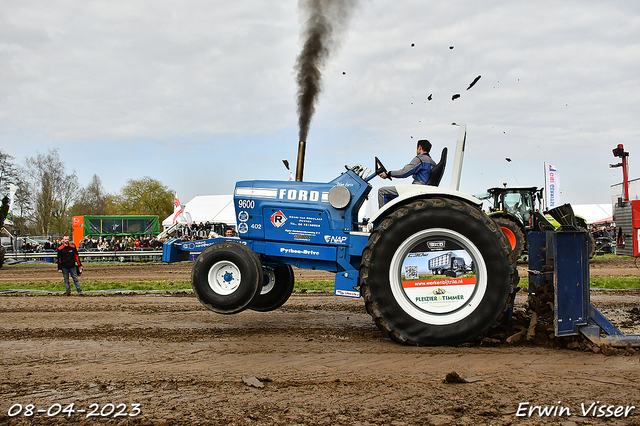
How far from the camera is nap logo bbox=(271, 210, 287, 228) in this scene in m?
5.12

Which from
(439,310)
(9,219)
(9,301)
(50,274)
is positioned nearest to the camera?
(439,310)

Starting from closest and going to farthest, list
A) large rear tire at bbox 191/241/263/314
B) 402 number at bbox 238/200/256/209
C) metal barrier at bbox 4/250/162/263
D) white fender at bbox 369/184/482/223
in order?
white fender at bbox 369/184/482/223, large rear tire at bbox 191/241/263/314, 402 number at bbox 238/200/256/209, metal barrier at bbox 4/250/162/263

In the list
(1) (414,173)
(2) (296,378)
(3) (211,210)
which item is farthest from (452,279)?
(3) (211,210)

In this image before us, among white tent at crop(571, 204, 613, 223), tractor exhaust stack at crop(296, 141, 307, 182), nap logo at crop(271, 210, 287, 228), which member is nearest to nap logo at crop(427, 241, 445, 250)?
nap logo at crop(271, 210, 287, 228)

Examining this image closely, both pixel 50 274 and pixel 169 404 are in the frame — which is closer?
pixel 169 404

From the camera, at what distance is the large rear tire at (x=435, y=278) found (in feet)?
13.2

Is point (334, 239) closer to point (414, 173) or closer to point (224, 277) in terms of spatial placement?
point (414, 173)

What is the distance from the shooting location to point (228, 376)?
3.43m

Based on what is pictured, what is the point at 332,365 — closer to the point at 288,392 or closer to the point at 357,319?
the point at 288,392

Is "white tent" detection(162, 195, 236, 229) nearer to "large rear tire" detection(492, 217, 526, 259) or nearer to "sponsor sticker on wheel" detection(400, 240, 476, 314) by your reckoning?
"large rear tire" detection(492, 217, 526, 259)

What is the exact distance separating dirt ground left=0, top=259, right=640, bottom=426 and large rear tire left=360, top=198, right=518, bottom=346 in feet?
0.70

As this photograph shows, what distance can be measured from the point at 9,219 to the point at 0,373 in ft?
81.6

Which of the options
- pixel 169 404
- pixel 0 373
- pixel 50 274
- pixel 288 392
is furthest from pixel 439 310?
pixel 50 274

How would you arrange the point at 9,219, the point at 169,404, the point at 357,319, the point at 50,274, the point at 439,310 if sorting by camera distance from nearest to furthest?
the point at 169,404 < the point at 439,310 < the point at 357,319 < the point at 50,274 < the point at 9,219
